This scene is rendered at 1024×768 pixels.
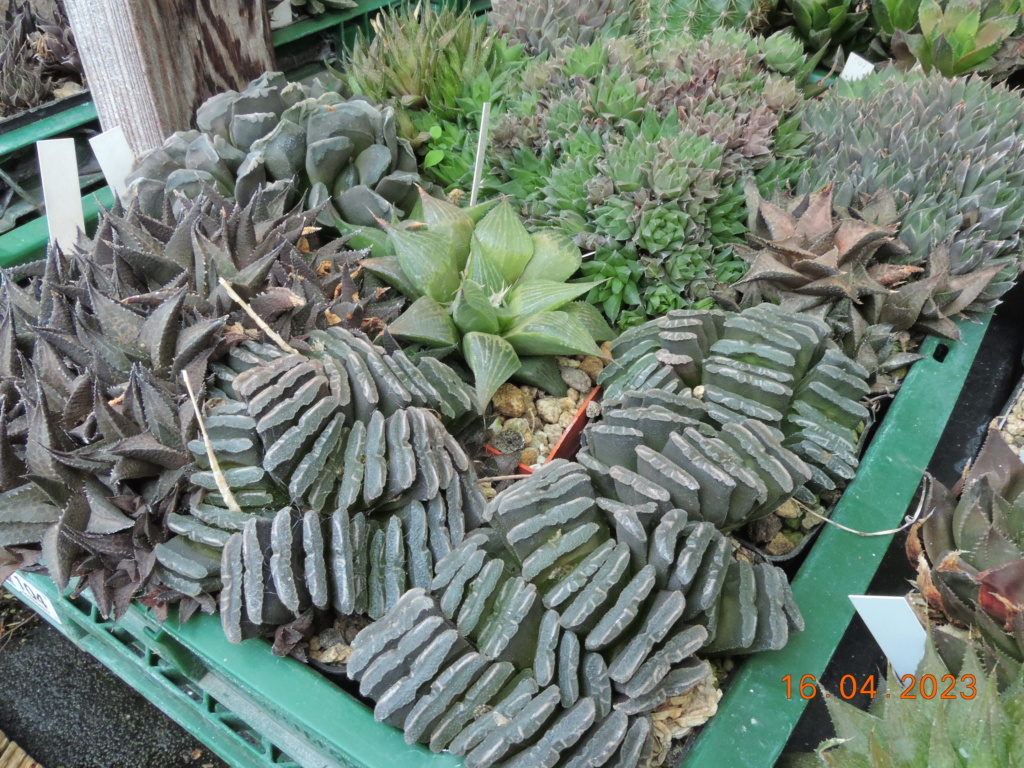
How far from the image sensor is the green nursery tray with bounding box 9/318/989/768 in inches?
33.7

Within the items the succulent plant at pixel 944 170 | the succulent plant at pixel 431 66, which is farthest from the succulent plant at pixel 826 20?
the succulent plant at pixel 431 66

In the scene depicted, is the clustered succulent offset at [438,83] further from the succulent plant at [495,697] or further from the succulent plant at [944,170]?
the succulent plant at [495,697]

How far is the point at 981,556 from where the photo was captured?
98 centimetres

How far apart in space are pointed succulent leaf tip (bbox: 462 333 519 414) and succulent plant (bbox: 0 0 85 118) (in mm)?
1694

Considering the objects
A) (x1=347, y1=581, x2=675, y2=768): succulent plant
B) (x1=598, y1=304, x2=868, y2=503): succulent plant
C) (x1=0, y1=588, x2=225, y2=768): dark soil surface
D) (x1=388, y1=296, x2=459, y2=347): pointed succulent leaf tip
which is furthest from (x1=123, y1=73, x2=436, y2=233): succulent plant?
(x1=0, y1=588, x2=225, y2=768): dark soil surface

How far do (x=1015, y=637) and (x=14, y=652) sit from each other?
7.01ft

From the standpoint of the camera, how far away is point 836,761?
31.4 inches

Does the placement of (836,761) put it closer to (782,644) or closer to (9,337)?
(782,644)

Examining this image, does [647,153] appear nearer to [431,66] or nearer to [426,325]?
[426,325]

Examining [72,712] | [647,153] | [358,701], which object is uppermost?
[647,153]

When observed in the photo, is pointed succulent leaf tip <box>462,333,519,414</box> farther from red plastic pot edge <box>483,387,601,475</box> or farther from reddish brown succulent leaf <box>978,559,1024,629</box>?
reddish brown succulent leaf <box>978,559,1024,629</box>

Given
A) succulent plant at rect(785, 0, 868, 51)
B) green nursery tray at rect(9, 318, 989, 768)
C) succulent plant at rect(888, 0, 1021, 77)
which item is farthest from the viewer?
succulent plant at rect(785, 0, 868, 51)

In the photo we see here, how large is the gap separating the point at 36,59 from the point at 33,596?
5.68 feet

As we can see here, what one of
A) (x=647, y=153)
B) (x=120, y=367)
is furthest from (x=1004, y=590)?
(x=120, y=367)
